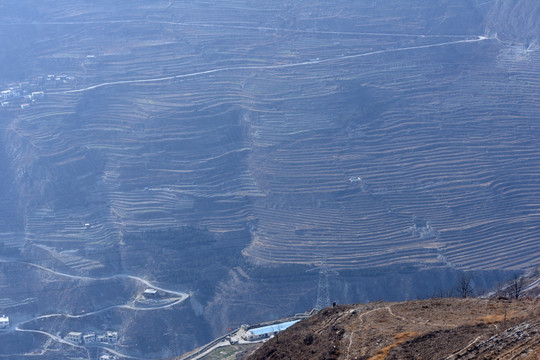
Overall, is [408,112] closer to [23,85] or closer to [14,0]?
[23,85]

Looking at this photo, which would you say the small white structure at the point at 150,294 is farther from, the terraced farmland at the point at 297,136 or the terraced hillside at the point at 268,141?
the terraced farmland at the point at 297,136

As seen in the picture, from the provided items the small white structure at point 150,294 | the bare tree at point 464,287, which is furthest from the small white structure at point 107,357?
the bare tree at point 464,287

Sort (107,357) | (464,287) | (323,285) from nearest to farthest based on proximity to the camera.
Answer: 1. (464,287)
2. (107,357)
3. (323,285)

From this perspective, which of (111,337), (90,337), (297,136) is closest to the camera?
(111,337)

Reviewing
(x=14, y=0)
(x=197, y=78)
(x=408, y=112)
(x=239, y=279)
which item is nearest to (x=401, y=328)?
(x=239, y=279)

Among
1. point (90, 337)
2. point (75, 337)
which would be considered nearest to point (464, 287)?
point (90, 337)

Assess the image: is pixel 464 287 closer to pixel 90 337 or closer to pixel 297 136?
pixel 90 337

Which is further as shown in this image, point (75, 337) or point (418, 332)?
point (75, 337)
